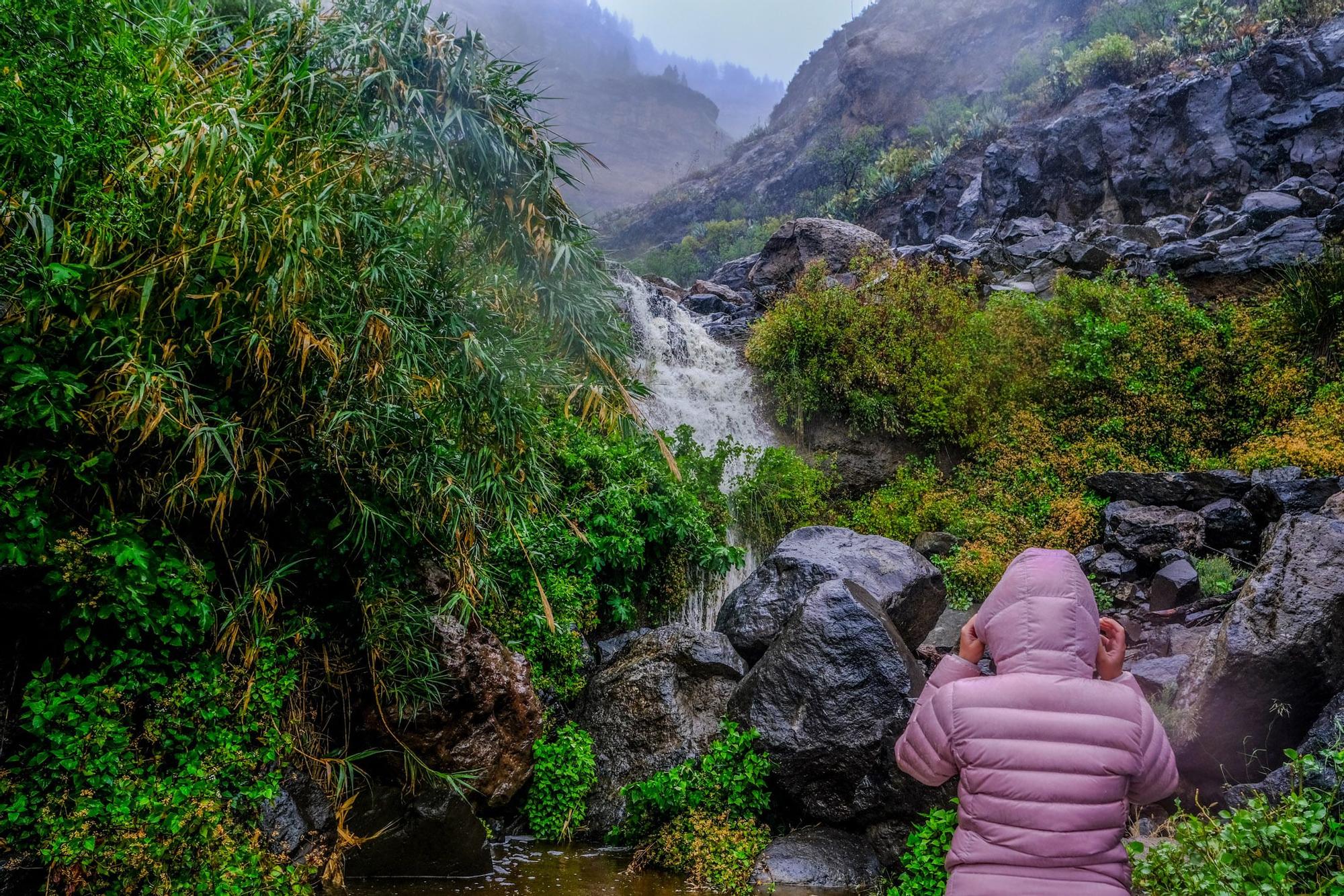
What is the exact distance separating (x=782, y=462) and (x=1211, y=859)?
799 cm

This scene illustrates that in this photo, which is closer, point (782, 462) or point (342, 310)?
point (342, 310)

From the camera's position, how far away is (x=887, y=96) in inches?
1382

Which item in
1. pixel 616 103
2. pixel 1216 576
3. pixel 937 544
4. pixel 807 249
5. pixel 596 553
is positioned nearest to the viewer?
pixel 1216 576

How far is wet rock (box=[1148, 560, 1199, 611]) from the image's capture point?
268 inches

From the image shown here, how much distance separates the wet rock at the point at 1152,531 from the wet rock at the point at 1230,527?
112mm

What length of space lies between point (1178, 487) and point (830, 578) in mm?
4710

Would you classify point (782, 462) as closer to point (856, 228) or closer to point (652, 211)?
point (856, 228)

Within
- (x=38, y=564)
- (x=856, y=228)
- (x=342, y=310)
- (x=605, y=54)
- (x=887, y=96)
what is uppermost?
(x=605, y=54)

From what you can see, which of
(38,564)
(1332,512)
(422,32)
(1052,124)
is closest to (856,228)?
(1052,124)

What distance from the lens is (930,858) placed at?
382 cm

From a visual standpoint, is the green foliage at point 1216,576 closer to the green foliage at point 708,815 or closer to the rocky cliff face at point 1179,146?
the green foliage at point 708,815

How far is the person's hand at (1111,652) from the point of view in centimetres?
224

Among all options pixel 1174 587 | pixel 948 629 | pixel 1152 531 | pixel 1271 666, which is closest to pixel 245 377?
pixel 1271 666

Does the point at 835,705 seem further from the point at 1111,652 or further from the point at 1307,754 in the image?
the point at 1111,652
